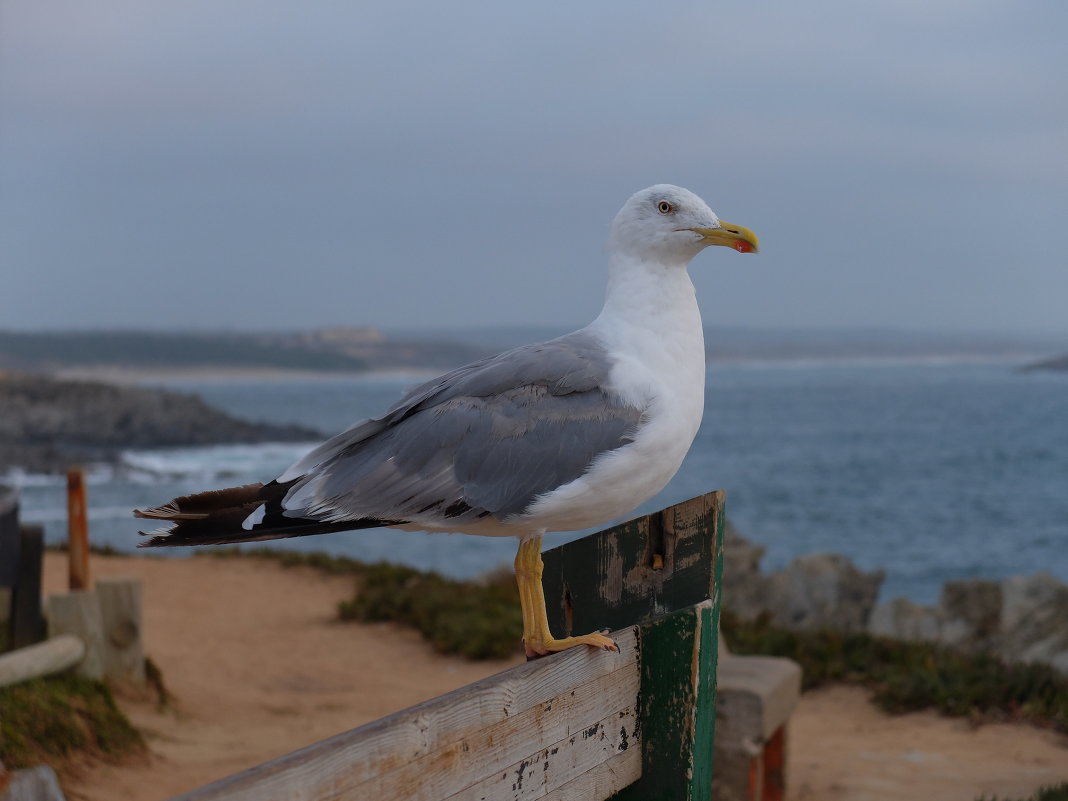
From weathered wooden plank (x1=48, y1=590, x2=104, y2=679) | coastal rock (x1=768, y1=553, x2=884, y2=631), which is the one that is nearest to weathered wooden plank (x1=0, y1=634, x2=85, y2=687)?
weathered wooden plank (x1=48, y1=590, x2=104, y2=679)

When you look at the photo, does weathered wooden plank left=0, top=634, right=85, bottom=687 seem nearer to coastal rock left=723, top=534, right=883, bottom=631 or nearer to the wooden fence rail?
the wooden fence rail

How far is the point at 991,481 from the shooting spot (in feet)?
160

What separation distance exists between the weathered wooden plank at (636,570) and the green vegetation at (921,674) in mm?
6185

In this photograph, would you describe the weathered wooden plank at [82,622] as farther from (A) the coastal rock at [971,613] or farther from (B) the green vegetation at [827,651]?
(A) the coastal rock at [971,613]

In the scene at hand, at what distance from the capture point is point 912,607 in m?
13.5

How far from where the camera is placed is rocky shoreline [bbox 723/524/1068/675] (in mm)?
11250

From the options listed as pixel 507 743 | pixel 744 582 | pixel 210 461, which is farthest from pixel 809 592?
pixel 210 461

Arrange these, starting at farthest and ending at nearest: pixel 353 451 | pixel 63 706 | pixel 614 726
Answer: pixel 63 706
pixel 353 451
pixel 614 726

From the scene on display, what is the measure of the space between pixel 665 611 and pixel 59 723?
5.15 meters

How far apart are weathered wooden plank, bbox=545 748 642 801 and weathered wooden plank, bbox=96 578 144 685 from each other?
18.9 ft

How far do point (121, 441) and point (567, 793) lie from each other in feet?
171

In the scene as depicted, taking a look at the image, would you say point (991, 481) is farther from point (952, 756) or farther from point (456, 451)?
point (456, 451)

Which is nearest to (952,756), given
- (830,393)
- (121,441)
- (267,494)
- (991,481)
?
(267,494)

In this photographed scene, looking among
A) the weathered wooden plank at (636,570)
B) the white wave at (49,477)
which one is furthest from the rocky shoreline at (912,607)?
the white wave at (49,477)
